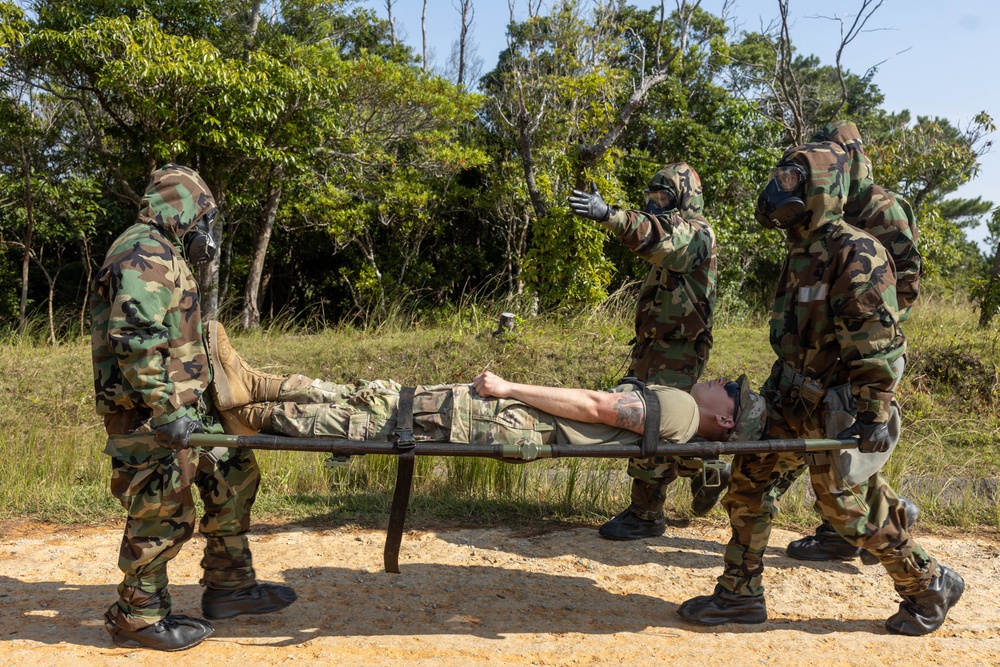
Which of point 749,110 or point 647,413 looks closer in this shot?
Answer: point 647,413

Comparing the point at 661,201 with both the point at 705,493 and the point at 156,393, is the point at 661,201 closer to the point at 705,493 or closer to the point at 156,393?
the point at 705,493

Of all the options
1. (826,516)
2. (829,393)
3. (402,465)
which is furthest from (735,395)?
(402,465)

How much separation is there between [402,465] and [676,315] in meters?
2.10

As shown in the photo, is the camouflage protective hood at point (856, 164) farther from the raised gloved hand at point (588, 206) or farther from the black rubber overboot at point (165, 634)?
the black rubber overboot at point (165, 634)

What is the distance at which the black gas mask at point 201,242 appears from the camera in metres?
3.73

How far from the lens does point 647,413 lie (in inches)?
137

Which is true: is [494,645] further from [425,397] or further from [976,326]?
[976,326]

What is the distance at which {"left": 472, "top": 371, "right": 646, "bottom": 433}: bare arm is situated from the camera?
351cm

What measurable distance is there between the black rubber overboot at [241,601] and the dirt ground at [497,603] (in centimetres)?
7

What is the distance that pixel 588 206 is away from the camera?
398cm

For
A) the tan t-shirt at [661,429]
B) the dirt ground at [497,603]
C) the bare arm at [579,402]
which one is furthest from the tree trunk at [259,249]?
the tan t-shirt at [661,429]

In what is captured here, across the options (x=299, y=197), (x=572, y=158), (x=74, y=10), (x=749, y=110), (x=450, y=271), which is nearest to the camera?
(x=74, y=10)

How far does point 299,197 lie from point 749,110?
9.47m

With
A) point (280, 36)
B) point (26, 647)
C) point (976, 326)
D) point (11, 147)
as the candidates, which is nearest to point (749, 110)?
point (976, 326)
